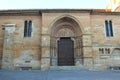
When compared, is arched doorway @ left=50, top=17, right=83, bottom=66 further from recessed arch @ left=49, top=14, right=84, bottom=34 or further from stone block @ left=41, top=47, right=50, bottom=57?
stone block @ left=41, top=47, right=50, bottom=57

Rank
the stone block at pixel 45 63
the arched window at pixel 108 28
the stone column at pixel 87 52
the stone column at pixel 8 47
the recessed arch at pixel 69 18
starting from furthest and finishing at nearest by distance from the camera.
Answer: the arched window at pixel 108 28
the recessed arch at pixel 69 18
the stone column at pixel 8 47
the stone column at pixel 87 52
the stone block at pixel 45 63

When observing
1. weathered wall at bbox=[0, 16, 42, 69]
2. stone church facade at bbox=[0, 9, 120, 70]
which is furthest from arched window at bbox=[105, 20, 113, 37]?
weathered wall at bbox=[0, 16, 42, 69]

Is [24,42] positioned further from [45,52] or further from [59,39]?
[59,39]

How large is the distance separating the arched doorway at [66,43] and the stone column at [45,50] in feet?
2.53

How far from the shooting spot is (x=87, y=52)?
56.5 ft

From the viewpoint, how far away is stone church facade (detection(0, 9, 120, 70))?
17.5 m

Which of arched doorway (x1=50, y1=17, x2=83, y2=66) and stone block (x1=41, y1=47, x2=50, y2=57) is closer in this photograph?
stone block (x1=41, y1=47, x2=50, y2=57)

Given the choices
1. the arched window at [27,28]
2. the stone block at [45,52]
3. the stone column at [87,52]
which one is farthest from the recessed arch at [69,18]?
the arched window at [27,28]

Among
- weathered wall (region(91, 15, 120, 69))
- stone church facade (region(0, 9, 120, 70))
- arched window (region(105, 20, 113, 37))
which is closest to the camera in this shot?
stone church facade (region(0, 9, 120, 70))

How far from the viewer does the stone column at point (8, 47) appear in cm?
1728

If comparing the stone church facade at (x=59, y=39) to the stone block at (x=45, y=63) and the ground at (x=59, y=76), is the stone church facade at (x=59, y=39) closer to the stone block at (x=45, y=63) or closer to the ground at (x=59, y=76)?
the stone block at (x=45, y=63)

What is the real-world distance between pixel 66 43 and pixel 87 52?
107 inches

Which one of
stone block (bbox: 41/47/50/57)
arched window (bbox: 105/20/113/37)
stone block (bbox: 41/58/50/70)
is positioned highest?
arched window (bbox: 105/20/113/37)

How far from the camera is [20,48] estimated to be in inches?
709
